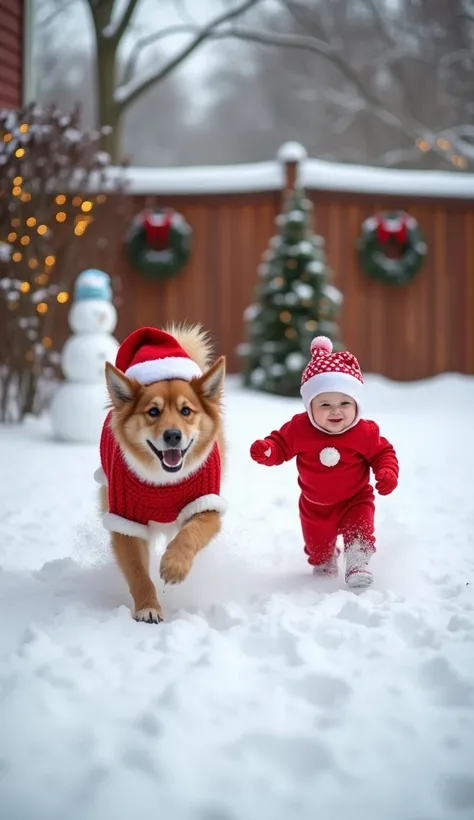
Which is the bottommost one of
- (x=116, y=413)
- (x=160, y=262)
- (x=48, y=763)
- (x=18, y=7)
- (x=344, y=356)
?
(x=48, y=763)

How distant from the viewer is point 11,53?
8.34m

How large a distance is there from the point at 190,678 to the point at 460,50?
20385 mm

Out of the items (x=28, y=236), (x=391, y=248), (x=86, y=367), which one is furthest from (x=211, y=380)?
(x=391, y=248)

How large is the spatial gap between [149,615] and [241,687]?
0.53 meters

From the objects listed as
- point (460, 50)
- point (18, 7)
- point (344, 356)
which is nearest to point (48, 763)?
point (344, 356)

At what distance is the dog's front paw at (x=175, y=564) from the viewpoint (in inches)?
88.7

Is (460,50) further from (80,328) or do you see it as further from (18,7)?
(80,328)

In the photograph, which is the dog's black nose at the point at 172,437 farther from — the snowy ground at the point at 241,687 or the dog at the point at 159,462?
the snowy ground at the point at 241,687

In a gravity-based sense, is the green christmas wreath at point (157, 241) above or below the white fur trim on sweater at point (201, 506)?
above

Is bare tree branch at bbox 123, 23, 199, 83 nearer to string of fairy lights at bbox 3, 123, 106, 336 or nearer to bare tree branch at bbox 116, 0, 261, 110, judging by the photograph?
bare tree branch at bbox 116, 0, 261, 110

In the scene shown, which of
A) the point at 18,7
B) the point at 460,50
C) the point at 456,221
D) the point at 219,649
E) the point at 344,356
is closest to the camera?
the point at 219,649

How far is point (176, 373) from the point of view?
8.41 feet

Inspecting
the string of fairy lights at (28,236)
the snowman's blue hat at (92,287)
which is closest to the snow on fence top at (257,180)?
the string of fairy lights at (28,236)

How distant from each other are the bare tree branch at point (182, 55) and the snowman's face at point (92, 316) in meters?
7.85
